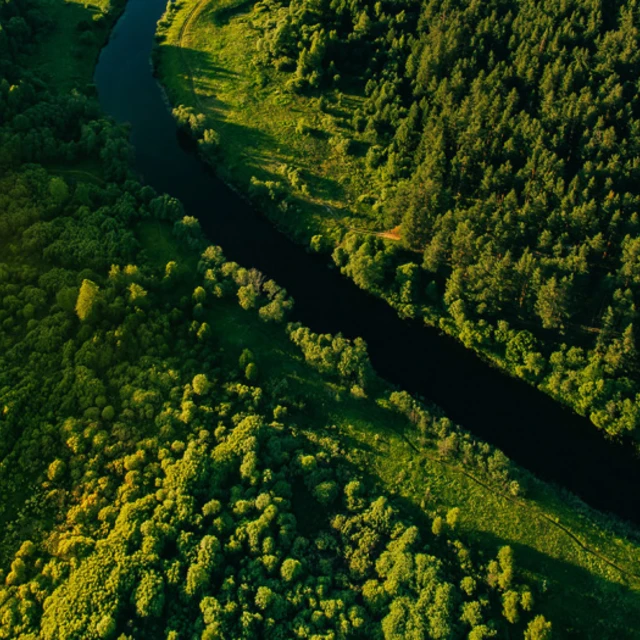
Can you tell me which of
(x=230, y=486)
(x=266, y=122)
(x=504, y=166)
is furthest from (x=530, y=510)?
(x=266, y=122)

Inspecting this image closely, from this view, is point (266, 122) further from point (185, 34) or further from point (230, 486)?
point (230, 486)

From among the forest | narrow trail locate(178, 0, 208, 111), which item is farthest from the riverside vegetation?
narrow trail locate(178, 0, 208, 111)

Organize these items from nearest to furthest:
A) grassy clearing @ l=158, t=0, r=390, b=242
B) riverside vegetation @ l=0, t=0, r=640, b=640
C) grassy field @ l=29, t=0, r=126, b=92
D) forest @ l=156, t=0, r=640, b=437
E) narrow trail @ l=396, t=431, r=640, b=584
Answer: riverside vegetation @ l=0, t=0, r=640, b=640 < narrow trail @ l=396, t=431, r=640, b=584 < forest @ l=156, t=0, r=640, b=437 < grassy clearing @ l=158, t=0, r=390, b=242 < grassy field @ l=29, t=0, r=126, b=92

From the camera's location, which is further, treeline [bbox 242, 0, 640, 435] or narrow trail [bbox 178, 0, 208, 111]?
narrow trail [bbox 178, 0, 208, 111]

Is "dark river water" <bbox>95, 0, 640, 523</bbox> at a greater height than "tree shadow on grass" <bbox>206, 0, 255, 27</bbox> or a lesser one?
lesser

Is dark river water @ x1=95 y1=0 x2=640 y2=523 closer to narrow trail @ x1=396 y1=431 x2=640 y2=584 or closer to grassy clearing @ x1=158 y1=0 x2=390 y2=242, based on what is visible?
grassy clearing @ x1=158 y1=0 x2=390 y2=242

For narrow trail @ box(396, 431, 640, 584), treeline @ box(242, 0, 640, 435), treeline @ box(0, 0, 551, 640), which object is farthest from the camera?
treeline @ box(242, 0, 640, 435)

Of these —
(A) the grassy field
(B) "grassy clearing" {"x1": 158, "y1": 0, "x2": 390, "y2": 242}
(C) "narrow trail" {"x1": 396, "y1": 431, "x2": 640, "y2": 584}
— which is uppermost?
(A) the grassy field

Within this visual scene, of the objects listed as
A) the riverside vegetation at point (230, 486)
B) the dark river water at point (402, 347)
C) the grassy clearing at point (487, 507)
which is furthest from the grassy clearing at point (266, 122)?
the grassy clearing at point (487, 507)
